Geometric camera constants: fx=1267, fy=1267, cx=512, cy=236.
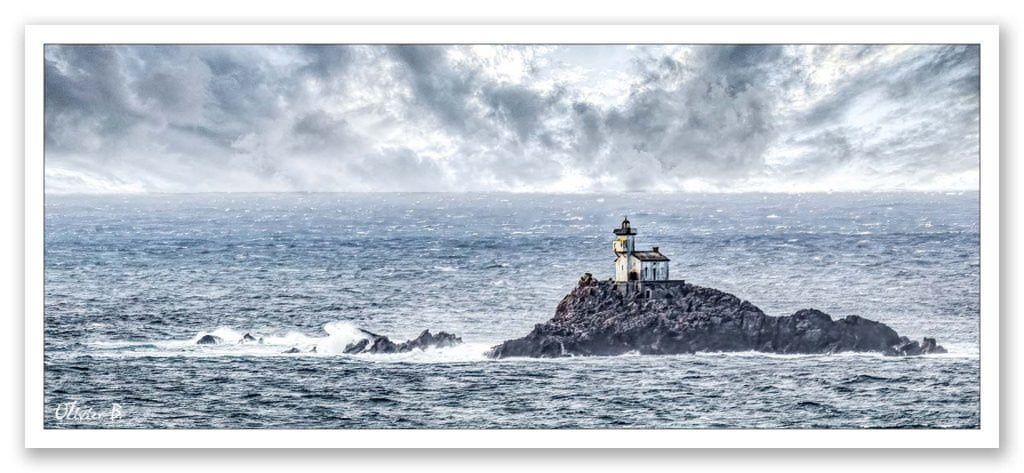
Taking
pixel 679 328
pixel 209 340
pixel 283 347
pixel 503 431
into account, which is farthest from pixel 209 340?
pixel 679 328

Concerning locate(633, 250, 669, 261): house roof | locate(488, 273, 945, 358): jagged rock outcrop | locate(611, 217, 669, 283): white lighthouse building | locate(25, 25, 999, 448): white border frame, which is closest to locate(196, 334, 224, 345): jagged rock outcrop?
locate(25, 25, 999, 448): white border frame

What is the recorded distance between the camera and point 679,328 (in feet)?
36.3

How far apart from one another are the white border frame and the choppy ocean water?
0.37 ft

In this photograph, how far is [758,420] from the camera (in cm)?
1062

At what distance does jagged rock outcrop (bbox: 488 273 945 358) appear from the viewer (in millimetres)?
10891

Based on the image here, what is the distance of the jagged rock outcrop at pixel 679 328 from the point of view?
35.7ft

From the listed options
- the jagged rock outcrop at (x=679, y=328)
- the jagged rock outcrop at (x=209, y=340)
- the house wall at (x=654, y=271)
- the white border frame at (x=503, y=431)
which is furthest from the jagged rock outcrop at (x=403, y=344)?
the house wall at (x=654, y=271)

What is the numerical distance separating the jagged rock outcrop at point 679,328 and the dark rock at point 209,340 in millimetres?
2373

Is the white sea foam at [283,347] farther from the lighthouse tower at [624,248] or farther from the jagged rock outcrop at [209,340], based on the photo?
the lighthouse tower at [624,248]

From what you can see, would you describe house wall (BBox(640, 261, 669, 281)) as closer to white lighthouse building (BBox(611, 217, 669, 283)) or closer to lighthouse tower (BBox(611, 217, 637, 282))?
white lighthouse building (BBox(611, 217, 669, 283))
